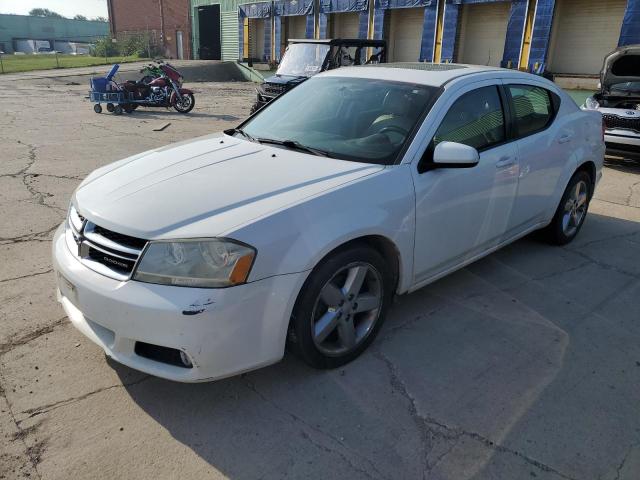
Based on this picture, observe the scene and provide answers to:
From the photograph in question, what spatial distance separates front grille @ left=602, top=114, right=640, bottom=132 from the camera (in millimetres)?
8602

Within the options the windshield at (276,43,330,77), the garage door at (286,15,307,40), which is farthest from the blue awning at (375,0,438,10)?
the windshield at (276,43,330,77)

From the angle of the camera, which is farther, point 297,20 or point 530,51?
point 297,20

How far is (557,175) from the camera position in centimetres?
455

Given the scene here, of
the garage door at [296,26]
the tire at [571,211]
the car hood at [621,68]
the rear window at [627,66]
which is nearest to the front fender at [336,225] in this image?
the tire at [571,211]

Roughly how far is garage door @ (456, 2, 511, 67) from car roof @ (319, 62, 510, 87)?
15.9 meters

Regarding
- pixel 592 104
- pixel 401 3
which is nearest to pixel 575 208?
pixel 592 104

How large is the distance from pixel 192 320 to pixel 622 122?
28.9ft

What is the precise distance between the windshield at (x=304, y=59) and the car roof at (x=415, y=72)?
9351 millimetres

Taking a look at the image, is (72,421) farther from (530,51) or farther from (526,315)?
(530,51)

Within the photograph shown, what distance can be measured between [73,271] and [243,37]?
3156 cm

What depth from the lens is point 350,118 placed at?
3.61 m

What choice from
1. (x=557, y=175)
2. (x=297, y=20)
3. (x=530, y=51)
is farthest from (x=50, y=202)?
(x=297, y=20)

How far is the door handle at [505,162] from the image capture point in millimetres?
3779

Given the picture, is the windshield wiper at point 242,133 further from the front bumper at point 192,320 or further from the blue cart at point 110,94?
the blue cart at point 110,94
